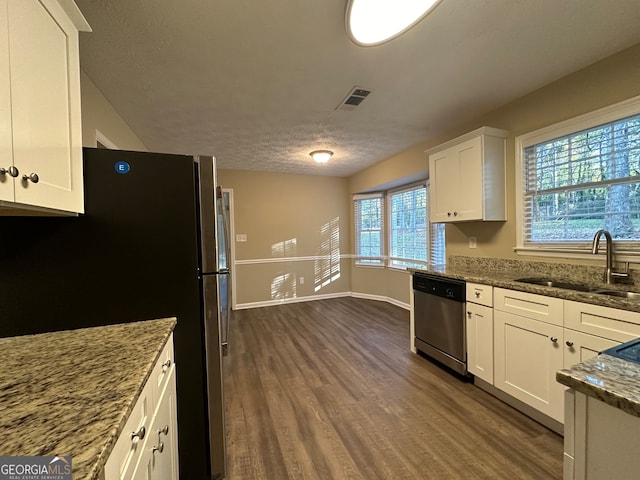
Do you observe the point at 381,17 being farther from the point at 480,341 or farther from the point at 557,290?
the point at 480,341

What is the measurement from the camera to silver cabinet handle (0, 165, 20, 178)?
0.76 metres

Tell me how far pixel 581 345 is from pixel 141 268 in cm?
235

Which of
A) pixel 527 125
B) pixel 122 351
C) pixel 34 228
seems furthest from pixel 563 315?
pixel 34 228

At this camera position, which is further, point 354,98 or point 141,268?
point 354,98

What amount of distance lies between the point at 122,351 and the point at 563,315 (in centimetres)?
223

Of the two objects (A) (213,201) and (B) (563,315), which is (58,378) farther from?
(B) (563,315)

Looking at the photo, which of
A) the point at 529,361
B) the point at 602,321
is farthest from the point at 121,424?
the point at 529,361

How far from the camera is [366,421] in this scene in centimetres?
195

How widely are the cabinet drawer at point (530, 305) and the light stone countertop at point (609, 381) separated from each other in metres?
1.11

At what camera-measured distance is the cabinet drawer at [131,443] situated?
0.63 meters

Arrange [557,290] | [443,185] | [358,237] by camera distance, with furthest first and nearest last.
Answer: [358,237], [443,185], [557,290]

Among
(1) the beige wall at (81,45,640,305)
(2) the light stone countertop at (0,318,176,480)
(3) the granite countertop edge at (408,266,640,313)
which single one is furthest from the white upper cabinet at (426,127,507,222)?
(2) the light stone countertop at (0,318,176,480)

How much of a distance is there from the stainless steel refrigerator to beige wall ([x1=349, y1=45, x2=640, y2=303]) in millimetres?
2532

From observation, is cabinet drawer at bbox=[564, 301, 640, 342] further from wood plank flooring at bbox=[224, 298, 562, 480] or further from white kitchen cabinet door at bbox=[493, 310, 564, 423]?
wood plank flooring at bbox=[224, 298, 562, 480]
